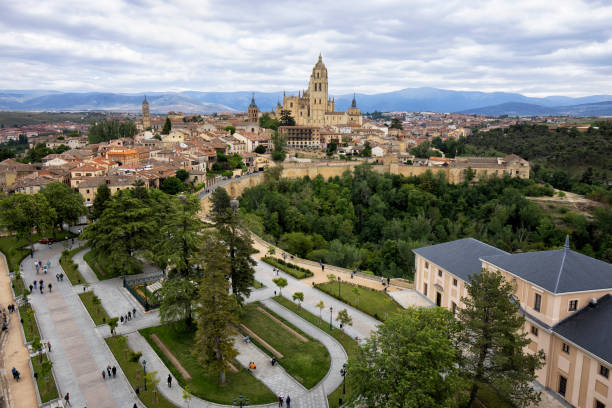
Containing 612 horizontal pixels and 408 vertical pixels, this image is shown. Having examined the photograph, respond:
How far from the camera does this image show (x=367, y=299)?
2522 cm

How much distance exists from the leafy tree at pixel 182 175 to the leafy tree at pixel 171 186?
2546 mm

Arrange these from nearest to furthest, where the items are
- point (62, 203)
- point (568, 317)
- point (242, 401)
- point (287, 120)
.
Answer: point (242, 401)
point (568, 317)
point (62, 203)
point (287, 120)

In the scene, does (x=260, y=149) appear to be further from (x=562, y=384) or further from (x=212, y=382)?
(x=562, y=384)

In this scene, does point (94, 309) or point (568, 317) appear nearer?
point (568, 317)

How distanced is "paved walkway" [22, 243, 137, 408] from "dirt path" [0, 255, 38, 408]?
937 millimetres

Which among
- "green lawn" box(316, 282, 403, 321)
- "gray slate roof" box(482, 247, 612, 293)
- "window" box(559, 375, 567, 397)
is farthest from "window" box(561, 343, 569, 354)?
"green lawn" box(316, 282, 403, 321)

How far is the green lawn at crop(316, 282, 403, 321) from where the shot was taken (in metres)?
23.6

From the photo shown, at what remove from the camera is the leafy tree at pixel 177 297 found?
1967 centimetres

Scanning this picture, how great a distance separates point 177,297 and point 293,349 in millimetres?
5976

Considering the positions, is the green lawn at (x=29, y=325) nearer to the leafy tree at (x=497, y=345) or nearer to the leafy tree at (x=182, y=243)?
the leafy tree at (x=182, y=243)

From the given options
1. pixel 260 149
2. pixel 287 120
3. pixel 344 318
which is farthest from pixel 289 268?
pixel 287 120

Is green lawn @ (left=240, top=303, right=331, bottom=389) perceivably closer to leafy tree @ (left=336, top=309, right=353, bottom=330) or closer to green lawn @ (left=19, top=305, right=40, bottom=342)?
leafy tree @ (left=336, top=309, right=353, bottom=330)

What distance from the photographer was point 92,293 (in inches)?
982

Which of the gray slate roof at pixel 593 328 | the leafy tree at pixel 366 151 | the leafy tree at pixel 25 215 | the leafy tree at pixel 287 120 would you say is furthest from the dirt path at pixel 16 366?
the leafy tree at pixel 287 120
